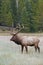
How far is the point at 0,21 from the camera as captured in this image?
61.7 meters

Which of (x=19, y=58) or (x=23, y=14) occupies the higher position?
(x=19, y=58)

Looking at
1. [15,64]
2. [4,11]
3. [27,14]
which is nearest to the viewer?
[15,64]

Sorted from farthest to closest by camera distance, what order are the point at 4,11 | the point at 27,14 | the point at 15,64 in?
the point at 4,11
the point at 27,14
the point at 15,64

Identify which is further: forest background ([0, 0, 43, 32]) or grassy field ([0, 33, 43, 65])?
forest background ([0, 0, 43, 32])

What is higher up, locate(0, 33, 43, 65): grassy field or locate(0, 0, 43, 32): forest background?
locate(0, 33, 43, 65): grassy field

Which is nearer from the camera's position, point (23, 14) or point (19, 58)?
point (19, 58)

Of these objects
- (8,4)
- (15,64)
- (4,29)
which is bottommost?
(4,29)

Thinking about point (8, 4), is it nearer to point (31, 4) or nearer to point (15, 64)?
point (31, 4)

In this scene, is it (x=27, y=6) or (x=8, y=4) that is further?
(x=8, y=4)

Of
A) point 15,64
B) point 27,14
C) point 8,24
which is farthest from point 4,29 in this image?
point 15,64

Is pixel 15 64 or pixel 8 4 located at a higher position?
pixel 15 64

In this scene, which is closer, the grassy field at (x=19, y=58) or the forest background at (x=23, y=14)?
the grassy field at (x=19, y=58)

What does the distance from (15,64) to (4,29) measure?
161ft

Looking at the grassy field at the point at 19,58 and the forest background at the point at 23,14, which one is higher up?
the grassy field at the point at 19,58
